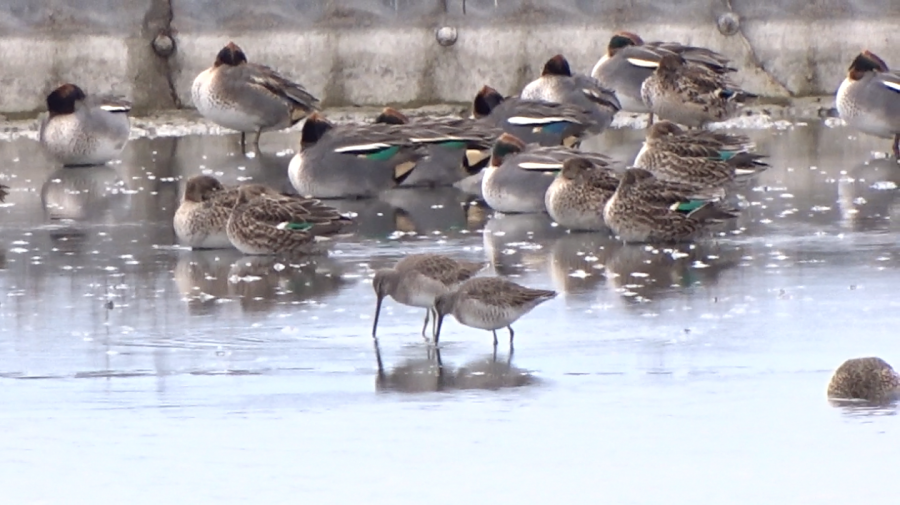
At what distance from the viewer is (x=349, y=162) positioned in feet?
45.5

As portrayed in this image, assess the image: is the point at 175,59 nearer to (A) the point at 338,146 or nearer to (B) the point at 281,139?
(B) the point at 281,139

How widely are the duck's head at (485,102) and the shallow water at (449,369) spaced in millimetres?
2611

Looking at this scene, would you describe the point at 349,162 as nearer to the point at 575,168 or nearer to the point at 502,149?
the point at 502,149

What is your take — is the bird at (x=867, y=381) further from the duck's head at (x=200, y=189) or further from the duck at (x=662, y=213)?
the duck's head at (x=200, y=189)

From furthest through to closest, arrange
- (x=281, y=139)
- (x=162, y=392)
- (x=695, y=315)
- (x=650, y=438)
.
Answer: (x=281, y=139) → (x=695, y=315) → (x=162, y=392) → (x=650, y=438)

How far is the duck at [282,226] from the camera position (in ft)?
36.7

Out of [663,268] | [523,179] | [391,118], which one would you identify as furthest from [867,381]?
[391,118]

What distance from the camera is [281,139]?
57.9 feet

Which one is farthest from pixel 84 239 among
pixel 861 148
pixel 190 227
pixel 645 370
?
pixel 861 148

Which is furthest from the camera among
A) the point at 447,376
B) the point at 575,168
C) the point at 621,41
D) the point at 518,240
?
the point at 621,41

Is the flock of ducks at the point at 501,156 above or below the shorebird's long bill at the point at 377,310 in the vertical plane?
above

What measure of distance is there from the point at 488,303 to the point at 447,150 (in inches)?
232

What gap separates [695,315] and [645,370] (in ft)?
4.00

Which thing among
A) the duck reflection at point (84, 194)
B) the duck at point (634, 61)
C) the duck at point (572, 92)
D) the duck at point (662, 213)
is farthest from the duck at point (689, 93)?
the duck at point (662, 213)
